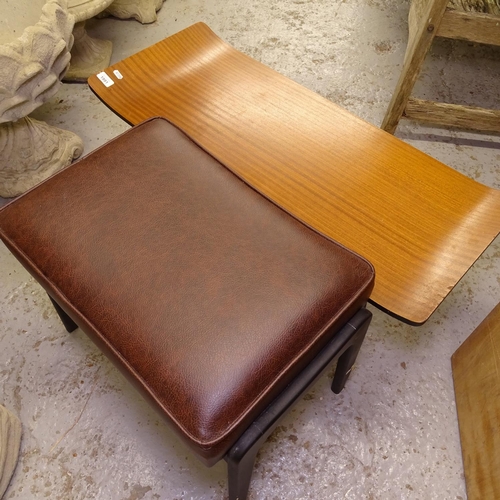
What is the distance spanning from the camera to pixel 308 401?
119cm

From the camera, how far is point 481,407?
42.9 inches

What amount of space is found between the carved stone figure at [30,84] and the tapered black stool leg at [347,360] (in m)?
1.10

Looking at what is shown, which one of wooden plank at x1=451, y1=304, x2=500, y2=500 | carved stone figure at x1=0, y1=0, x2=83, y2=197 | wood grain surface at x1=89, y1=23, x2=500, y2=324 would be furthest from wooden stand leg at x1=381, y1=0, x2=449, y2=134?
carved stone figure at x1=0, y1=0, x2=83, y2=197

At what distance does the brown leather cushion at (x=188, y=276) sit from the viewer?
0.72 metres

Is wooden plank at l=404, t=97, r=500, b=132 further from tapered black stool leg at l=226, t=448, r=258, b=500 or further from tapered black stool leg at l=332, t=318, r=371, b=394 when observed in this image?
tapered black stool leg at l=226, t=448, r=258, b=500

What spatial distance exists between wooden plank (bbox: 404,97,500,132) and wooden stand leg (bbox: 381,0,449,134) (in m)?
0.04

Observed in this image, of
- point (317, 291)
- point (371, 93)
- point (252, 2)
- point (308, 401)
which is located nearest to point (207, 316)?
point (317, 291)

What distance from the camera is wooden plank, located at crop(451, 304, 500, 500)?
1015 millimetres

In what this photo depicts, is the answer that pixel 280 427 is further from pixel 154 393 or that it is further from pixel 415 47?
pixel 415 47

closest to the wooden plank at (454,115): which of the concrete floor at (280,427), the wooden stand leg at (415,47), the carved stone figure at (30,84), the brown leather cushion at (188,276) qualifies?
the wooden stand leg at (415,47)

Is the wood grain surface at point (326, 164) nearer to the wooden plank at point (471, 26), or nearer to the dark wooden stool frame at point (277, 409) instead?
the dark wooden stool frame at point (277, 409)

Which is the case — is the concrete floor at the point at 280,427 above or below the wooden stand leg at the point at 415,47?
below

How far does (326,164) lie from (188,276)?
576mm

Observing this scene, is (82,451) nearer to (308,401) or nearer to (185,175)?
(308,401)
